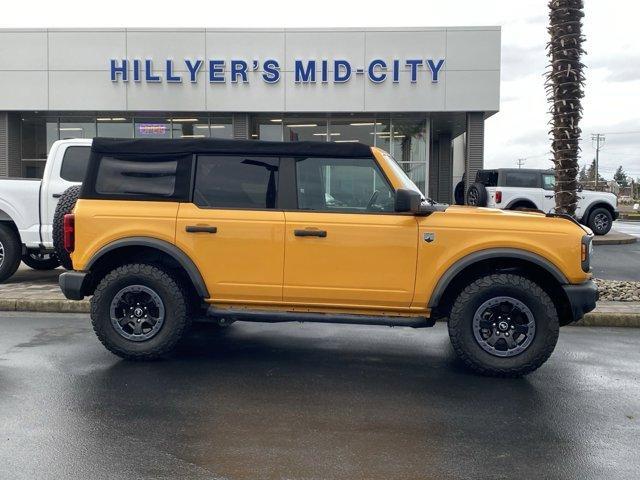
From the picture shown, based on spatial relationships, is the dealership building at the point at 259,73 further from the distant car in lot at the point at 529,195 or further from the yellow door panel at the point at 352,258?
the yellow door panel at the point at 352,258

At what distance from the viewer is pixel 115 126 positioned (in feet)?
72.0

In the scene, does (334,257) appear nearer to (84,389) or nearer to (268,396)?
(268,396)

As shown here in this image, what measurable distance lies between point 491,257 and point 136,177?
3.26m

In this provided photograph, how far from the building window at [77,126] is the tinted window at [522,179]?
14.2 m

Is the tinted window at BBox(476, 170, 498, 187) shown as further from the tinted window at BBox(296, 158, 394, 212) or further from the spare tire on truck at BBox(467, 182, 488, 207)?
the tinted window at BBox(296, 158, 394, 212)

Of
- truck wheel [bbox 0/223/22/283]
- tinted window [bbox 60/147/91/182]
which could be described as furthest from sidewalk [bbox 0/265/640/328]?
tinted window [bbox 60/147/91/182]

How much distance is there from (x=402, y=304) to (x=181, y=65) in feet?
56.1

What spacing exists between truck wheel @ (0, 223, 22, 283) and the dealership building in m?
11.9

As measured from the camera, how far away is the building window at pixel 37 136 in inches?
873

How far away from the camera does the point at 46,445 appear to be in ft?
12.5

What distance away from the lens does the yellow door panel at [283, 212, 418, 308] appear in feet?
17.3

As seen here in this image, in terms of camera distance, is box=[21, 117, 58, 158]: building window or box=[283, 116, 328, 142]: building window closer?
box=[283, 116, 328, 142]: building window

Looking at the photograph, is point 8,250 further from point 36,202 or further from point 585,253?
point 585,253

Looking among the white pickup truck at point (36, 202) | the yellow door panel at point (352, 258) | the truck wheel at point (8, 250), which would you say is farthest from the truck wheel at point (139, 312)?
the truck wheel at point (8, 250)
